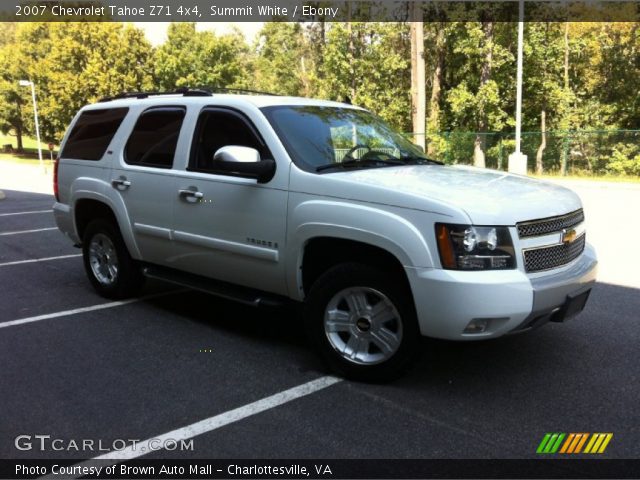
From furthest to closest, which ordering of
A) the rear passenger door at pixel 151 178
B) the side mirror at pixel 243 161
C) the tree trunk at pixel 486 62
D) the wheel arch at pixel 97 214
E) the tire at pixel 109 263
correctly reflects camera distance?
the tree trunk at pixel 486 62 → the tire at pixel 109 263 → the wheel arch at pixel 97 214 → the rear passenger door at pixel 151 178 → the side mirror at pixel 243 161

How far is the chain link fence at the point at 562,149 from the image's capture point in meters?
23.8

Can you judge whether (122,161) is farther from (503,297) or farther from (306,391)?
(503,297)

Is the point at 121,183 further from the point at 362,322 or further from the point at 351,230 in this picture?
the point at 362,322

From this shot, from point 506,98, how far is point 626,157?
9947 millimetres

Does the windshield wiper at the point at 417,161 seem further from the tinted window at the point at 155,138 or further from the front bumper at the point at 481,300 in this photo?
the tinted window at the point at 155,138

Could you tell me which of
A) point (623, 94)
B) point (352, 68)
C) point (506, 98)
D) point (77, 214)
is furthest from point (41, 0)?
point (77, 214)

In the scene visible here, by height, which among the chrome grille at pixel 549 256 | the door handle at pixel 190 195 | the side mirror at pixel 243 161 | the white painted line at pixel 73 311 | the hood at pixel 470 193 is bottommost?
the white painted line at pixel 73 311

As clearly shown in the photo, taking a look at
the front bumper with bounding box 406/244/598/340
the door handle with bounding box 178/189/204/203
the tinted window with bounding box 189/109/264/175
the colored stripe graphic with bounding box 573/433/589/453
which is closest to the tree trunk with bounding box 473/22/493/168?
the tinted window with bounding box 189/109/264/175

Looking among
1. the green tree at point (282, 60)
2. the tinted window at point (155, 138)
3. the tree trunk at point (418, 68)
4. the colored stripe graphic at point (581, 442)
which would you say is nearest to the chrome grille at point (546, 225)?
the colored stripe graphic at point (581, 442)

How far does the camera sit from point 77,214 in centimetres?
619

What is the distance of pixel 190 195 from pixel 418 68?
66.1 feet

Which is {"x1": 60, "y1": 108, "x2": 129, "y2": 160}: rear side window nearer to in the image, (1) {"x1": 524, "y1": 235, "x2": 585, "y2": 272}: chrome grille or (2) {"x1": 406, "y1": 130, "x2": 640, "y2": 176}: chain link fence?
(1) {"x1": 524, "y1": 235, "x2": 585, "y2": 272}: chrome grille

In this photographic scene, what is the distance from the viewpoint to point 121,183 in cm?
541

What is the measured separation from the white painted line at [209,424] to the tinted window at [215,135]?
69.9 inches
